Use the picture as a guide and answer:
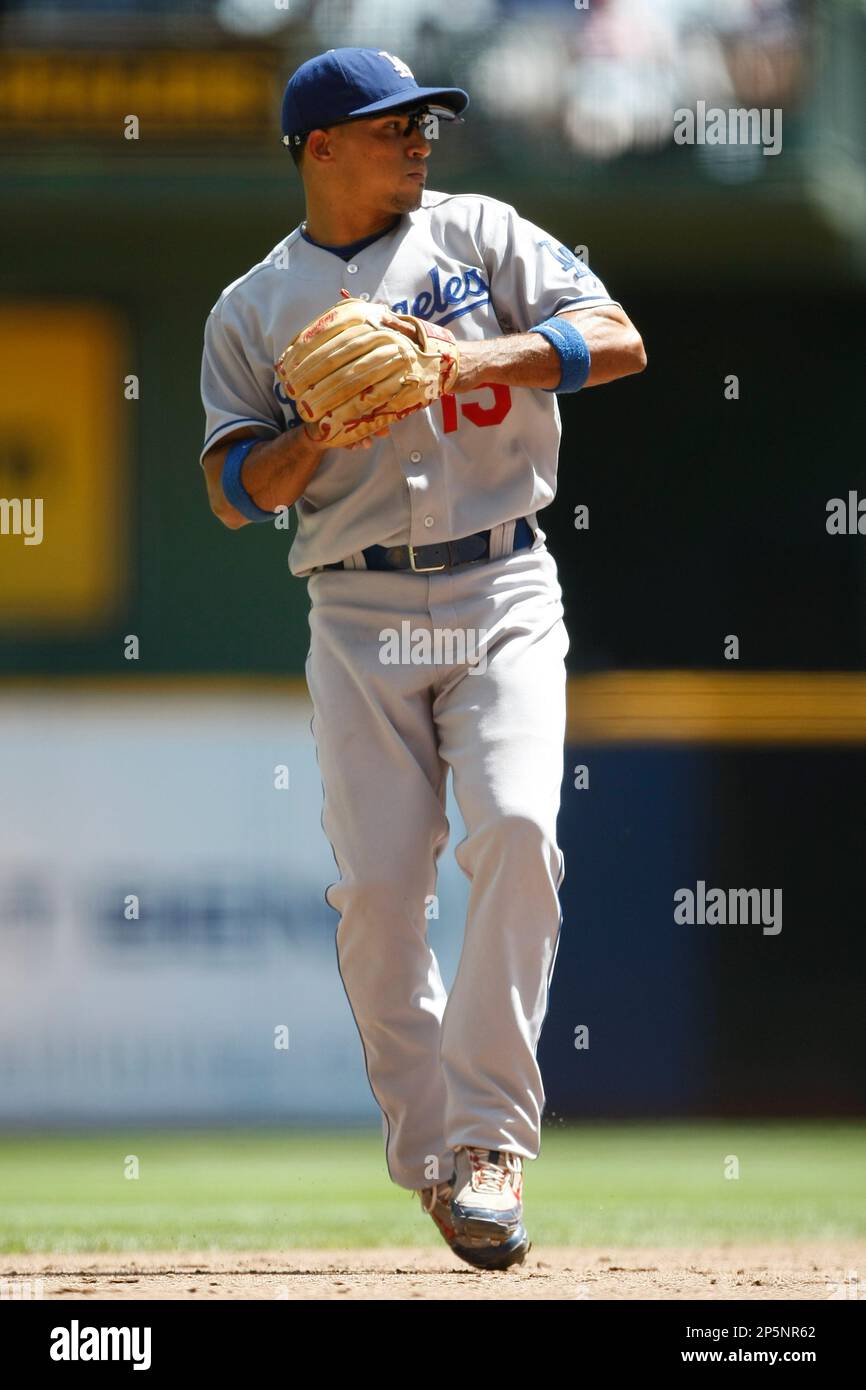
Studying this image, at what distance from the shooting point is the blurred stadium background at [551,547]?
28.0 feet

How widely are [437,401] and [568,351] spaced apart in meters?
A: 0.29

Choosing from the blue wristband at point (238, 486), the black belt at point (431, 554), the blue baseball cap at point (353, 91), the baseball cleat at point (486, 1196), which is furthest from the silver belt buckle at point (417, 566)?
the baseball cleat at point (486, 1196)

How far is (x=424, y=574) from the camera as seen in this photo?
12.8 feet

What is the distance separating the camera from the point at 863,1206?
6441mm

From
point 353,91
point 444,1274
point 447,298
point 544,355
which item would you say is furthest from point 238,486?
point 444,1274

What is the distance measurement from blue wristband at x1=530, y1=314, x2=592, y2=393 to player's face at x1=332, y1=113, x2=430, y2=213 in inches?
15.3

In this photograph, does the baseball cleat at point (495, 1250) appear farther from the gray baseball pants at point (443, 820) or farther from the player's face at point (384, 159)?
the player's face at point (384, 159)

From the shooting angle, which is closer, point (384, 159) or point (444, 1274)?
point (384, 159)

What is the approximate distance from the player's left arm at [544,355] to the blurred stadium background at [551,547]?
4.75 metres

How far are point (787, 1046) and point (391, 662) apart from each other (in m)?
5.49

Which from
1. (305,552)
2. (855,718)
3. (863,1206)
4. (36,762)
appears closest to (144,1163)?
(36,762)

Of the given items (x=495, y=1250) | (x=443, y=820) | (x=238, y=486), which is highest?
(x=238, y=486)

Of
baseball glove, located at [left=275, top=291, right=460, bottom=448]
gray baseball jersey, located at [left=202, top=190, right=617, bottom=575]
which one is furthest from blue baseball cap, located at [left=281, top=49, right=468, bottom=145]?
baseball glove, located at [left=275, top=291, right=460, bottom=448]

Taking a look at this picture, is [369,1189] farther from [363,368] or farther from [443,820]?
[363,368]
